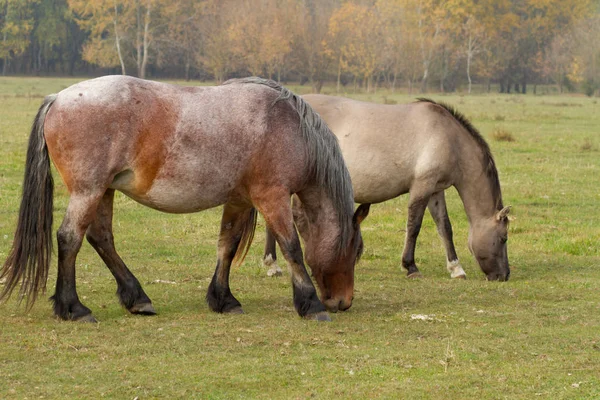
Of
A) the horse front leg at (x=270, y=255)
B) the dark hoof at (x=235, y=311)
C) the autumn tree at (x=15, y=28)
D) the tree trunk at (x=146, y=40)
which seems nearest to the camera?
the dark hoof at (x=235, y=311)

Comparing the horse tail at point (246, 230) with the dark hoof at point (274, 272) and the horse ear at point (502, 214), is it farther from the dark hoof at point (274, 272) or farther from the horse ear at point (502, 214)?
the horse ear at point (502, 214)

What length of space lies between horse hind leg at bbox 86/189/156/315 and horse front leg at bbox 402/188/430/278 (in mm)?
3418

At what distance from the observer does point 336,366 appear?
6.10 meters

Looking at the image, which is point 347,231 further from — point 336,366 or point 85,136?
point 85,136

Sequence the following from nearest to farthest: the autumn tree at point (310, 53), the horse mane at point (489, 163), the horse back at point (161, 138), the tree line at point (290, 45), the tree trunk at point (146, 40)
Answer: the horse back at point (161, 138) → the horse mane at point (489, 163) → the tree trunk at point (146, 40) → the tree line at point (290, 45) → the autumn tree at point (310, 53)

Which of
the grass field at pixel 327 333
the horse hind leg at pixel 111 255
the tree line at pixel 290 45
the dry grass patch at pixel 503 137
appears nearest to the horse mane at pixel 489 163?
the grass field at pixel 327 333

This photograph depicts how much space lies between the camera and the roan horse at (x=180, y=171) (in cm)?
701

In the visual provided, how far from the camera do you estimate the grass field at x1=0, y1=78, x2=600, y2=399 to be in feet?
18.7

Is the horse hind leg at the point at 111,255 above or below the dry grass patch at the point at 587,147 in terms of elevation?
above

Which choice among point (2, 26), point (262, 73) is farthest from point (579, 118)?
point (2, 26)

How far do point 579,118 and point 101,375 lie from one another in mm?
32655

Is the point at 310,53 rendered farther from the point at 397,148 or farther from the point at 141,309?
the point at 141,309

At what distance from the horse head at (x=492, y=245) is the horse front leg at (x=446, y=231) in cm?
24

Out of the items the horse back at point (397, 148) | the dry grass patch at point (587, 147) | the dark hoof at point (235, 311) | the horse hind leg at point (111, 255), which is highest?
the horse back at point (397, 148)
